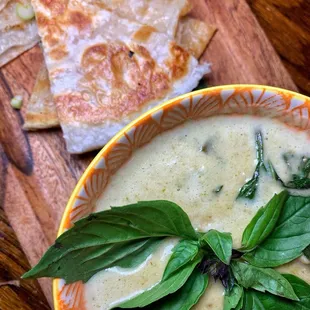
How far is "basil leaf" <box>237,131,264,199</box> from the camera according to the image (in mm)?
1609

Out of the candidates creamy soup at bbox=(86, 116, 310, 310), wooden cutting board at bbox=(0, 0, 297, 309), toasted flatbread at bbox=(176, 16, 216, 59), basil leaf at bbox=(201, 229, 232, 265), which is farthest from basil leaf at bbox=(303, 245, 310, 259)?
toasted flatbread at bbox=(176, 16, 216, 59)

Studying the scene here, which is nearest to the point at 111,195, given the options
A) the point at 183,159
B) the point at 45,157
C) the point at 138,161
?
the point at 138,161

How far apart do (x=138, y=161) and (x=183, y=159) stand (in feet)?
0.43

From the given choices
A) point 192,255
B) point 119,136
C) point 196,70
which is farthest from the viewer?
point 196,70

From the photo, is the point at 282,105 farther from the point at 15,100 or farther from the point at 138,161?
the point at 15,100

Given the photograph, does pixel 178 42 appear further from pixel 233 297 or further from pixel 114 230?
pixel 233 297

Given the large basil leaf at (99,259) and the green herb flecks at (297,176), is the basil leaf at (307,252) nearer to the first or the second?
the green herb flecks at (297,176)

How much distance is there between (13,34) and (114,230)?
0.93 meters

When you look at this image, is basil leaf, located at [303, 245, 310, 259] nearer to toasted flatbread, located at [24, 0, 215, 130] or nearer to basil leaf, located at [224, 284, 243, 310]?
basil leaf, located at [224, 284, 243, 310]

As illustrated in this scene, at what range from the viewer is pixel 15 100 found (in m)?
1.96

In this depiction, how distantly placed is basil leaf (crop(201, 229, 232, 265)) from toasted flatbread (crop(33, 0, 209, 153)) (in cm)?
59

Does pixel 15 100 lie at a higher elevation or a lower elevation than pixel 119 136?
higher

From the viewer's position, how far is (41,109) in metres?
1.94

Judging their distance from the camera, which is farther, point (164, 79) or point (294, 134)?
point (164, 79)
